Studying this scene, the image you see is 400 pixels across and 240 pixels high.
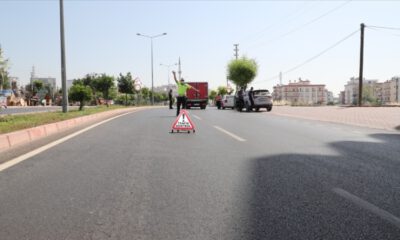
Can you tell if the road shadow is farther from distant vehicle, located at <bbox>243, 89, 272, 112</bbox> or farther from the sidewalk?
distant vehicle, located at <bbox>243, 89, 272, 112</bbox>

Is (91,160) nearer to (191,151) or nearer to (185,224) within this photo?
(191,151)

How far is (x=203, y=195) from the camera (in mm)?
4242

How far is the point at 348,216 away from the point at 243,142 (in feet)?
17.9

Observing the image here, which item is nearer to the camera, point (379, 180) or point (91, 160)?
point (379, 180)

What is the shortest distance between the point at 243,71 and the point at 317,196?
75.1 m

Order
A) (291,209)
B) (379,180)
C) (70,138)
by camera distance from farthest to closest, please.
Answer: (70,138) < (379,180) < (291,209)

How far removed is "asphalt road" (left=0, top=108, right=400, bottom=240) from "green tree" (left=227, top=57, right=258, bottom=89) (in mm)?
71762

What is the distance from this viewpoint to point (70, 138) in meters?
9.94

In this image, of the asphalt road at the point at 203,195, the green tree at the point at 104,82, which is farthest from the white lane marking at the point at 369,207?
the green tree at the point at 104,82

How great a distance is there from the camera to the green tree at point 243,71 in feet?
257

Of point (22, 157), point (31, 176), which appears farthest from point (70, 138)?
point (31, 176)

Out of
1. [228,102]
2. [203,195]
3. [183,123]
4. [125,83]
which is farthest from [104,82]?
[203,195]

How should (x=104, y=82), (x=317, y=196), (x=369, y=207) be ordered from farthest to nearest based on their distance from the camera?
(x=104, y=82)
(x=317, y=196)
(x=369, y=207)

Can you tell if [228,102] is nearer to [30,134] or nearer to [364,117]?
[364,117]
